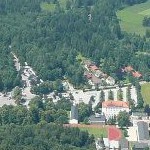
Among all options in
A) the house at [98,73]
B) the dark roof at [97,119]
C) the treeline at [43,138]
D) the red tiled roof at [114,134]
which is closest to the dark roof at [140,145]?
the red tiled roof at [114,134]

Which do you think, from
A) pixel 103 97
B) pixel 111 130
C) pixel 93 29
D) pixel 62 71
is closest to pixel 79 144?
pixel 111 130

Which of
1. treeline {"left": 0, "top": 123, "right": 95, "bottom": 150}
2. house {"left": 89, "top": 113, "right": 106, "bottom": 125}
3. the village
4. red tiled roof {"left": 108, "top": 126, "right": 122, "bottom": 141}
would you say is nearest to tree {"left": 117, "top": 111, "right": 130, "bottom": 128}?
the village

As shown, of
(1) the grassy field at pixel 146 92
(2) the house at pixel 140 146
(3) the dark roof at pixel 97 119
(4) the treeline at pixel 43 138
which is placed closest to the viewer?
(4) the treeline at pixel 43 138

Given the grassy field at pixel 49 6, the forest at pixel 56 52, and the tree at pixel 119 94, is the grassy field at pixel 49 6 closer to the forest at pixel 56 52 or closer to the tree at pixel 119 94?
the forest at pixel 56 52

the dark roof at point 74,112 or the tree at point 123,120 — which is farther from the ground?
the dark roof at point 74,112

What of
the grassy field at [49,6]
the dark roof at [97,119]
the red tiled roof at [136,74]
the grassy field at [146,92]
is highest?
the grassy field at [49,6]

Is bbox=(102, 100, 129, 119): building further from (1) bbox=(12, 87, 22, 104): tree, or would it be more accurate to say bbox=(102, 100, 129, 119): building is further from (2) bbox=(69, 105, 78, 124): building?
(1) bbox=(12, 87, 22, 104): tree
